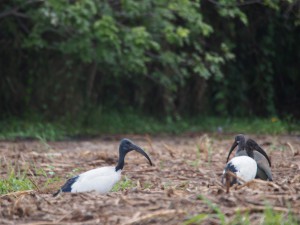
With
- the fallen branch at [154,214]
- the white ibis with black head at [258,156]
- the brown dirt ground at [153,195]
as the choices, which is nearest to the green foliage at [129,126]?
the brown dirt ground at [153,195]

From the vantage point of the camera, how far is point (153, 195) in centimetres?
588

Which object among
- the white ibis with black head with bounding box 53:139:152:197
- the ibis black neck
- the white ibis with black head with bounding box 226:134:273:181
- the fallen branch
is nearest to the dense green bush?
the white ibis with black head with bounding box 226:134:273:181

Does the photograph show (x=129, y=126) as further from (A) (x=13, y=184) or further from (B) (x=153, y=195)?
(B) (x=153, y=195)

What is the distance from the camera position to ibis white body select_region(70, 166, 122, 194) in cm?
671

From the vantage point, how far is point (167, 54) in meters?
15.6

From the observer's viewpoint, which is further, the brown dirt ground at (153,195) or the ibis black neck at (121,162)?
the ibis black neck at (121,162)

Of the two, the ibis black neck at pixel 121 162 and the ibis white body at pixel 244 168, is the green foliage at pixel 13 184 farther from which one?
the ibis white body at pixel 244 168

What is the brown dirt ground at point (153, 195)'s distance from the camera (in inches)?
202

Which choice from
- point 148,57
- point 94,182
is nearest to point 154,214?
point 94,182

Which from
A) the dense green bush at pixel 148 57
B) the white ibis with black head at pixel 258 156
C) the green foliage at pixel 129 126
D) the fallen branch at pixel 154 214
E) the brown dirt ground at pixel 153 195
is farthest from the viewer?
the green foliage at pixel 129 126

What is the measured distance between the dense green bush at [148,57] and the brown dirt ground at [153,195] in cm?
377

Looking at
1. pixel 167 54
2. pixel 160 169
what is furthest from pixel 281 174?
pixel 167 54

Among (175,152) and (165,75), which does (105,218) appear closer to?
(175,152)

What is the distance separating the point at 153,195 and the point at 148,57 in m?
10.7
